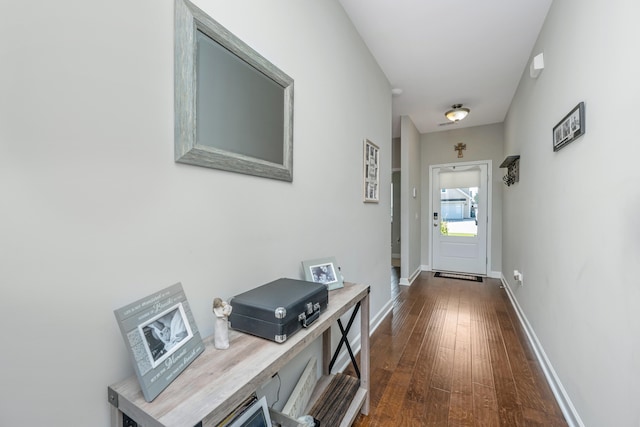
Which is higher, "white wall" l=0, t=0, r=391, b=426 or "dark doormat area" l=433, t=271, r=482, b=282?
"white wall" l=0, t=0, r=391, b=426

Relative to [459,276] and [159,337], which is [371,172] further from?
[459,276]

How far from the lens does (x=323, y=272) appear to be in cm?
158

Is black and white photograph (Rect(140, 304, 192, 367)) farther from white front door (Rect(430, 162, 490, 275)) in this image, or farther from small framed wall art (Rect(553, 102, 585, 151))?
white front door (Rect(430, 162, 490, 275))

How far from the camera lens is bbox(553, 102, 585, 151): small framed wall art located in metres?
1.47

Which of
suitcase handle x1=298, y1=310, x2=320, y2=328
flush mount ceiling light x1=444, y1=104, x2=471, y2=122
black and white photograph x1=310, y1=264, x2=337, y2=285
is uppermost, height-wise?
flush mount ceiling light x1=444, y1=104, x2=471, y2=122

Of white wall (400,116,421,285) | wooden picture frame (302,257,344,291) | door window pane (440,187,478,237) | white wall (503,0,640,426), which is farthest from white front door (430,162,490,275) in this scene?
wooden picture frame (302,257,344,291)

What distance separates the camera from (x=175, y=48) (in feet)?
2.95

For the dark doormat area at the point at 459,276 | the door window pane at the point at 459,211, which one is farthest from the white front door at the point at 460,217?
the dark doormat area at the point at 459,276

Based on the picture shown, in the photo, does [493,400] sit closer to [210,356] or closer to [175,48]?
[210,356]

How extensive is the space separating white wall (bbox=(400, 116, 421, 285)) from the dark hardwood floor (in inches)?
43.3

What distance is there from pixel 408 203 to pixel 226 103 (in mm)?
3680

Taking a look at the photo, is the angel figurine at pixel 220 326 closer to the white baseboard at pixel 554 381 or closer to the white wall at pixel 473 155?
the white baseboard at pixel 554 381

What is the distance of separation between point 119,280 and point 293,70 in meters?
1.26

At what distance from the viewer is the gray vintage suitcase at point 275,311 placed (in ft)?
3.11
